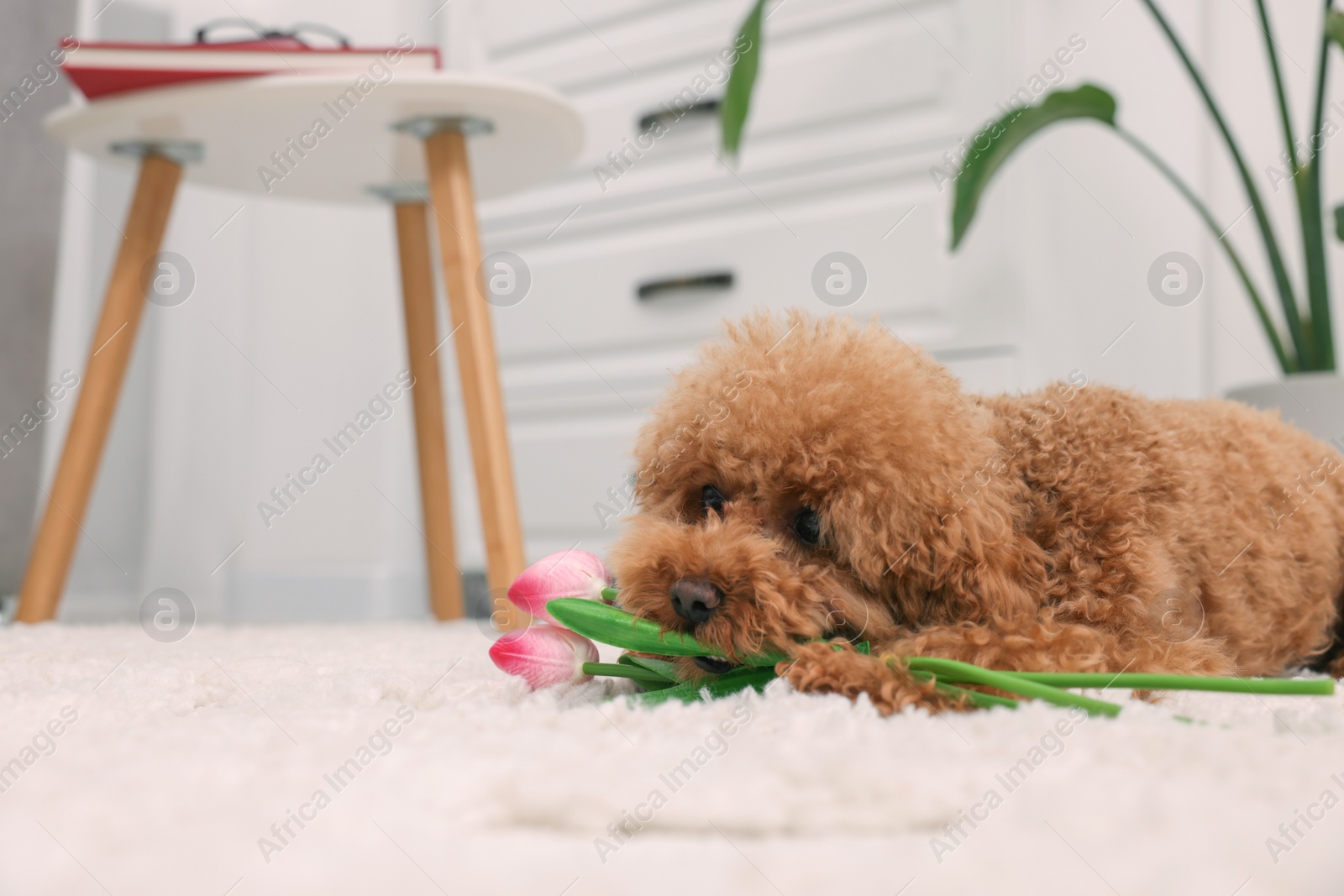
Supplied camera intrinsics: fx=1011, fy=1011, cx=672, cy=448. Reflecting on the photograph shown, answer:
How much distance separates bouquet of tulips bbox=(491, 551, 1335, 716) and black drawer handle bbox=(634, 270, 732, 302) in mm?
1206

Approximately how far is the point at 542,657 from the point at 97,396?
1018 mm

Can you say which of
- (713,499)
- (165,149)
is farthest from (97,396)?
(713,499)

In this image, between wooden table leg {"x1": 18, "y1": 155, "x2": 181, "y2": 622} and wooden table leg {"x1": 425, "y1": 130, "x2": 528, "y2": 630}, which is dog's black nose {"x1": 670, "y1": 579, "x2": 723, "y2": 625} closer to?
wooden table leg {"x1": 425, "y1": 130, "x2": 528, "y2": 630}

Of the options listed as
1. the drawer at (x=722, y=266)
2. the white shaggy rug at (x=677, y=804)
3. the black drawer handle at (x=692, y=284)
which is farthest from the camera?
the black drawer handle at (x=692, y=284)

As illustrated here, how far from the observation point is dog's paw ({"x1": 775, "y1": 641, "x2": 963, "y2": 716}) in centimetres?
64

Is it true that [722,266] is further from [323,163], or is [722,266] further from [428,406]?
[323,163]

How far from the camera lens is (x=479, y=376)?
138 centimetres

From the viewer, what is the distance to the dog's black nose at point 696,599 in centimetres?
68

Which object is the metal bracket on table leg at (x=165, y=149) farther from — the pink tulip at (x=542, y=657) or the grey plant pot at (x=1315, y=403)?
the grey plant pot at (x=1315, y=403)

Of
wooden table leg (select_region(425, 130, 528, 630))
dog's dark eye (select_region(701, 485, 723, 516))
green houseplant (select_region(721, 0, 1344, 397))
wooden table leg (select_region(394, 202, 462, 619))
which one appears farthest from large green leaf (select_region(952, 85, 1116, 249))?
wooden table leg (select_region(394, 202, 462, 619))

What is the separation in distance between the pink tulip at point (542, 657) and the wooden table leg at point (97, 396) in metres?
0.95

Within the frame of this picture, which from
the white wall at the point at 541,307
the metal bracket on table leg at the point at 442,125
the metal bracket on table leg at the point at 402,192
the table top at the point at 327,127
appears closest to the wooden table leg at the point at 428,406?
the metal bracket on table leg at the point at 402,192

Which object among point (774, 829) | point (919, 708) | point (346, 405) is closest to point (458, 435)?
point (346, 405)

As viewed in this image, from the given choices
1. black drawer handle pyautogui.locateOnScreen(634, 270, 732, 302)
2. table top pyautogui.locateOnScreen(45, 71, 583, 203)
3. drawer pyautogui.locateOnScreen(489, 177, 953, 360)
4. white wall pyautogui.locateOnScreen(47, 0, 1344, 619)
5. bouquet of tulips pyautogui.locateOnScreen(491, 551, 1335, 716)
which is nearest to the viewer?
bouquet of tulips pyautogui.locateOnScreen(491, 551, 1335, 716)
